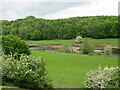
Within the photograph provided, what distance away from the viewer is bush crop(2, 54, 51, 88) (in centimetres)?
1473

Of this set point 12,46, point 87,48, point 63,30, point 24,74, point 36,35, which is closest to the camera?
point 24,74

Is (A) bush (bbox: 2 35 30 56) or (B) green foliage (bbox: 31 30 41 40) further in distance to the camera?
(B) green foliage (bbox: 31 30 41 40)

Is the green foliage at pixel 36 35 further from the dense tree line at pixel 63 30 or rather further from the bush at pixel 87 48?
the bush at pixel 87 48

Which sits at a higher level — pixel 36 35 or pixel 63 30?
pixel 63 30

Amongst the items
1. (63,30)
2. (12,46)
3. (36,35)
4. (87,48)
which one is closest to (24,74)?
(12,46)

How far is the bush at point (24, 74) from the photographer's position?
580 inches

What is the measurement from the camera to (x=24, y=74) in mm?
14703

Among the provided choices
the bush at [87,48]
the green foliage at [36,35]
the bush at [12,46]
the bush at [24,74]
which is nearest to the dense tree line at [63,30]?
the green foliage at [36,35]

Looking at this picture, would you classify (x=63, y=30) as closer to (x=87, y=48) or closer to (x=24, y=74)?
(x=87, y=48)

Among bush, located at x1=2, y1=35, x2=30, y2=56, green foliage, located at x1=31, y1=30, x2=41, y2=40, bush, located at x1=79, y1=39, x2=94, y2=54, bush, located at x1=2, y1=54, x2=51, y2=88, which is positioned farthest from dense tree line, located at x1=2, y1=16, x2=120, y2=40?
bush, located at x1=2, y1=54, x2=51, y2=88

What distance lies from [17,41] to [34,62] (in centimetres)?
1276

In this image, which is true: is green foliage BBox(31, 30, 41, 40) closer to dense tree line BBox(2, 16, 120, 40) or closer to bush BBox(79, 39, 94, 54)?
dense tree line BBox(2, 16, 120, 40)

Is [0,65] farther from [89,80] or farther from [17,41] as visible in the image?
[17,41]

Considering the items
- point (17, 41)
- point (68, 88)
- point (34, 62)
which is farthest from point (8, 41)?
point (68, 88)
